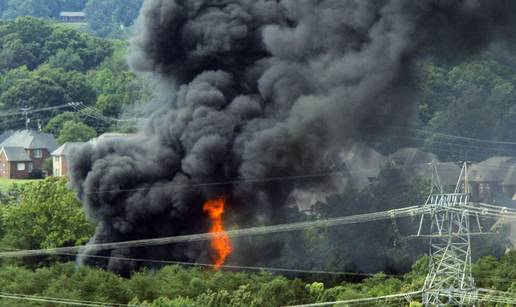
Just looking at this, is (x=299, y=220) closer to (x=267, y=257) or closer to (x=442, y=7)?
(x=267, y=257)

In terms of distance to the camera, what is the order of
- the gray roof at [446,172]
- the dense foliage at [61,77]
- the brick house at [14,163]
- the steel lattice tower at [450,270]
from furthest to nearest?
the dense foliage at [61,77]
the brick house at [14,163]
the gray roof at [446,172]
the steel lattice tower at [450,270]

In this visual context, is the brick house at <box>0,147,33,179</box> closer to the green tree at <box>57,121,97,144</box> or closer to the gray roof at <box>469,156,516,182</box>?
the green tree at <box>57,121,97,144</box>

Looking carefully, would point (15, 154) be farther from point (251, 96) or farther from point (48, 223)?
point (251, 96)

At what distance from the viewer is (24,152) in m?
112

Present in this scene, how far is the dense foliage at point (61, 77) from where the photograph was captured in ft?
392

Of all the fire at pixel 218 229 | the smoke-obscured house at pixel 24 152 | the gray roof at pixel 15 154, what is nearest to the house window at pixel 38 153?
the smoke-obscured house at pixel 24 152

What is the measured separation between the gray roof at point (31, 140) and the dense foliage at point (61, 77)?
8.12ft

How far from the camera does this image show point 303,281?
58.0 metres

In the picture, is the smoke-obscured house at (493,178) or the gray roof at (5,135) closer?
the smoke-obscured house at (493,178)

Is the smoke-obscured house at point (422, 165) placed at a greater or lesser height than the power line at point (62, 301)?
greater

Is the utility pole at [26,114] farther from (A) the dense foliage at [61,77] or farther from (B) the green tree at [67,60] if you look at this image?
(B) the green tree at [67,60]

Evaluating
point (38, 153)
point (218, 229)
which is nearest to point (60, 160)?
point (38, 153)

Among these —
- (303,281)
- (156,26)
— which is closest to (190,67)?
(156,26)

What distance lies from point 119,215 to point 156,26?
865 cm
